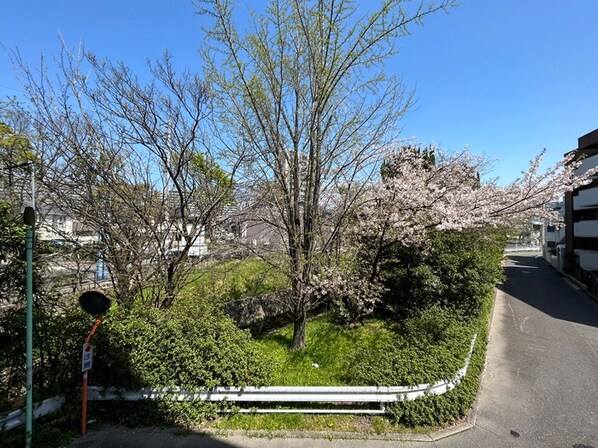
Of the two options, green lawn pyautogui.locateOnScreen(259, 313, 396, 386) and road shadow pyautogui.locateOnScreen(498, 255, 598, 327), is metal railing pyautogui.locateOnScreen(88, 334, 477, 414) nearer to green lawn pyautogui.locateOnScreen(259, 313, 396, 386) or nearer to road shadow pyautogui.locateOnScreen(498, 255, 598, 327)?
green lawn pyautogui.locateOnScreen(259, 313, 396, 386)

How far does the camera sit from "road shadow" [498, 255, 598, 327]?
10.5 m

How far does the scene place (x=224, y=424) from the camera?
157 inches

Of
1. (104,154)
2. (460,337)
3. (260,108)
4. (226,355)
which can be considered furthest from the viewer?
(260,108)

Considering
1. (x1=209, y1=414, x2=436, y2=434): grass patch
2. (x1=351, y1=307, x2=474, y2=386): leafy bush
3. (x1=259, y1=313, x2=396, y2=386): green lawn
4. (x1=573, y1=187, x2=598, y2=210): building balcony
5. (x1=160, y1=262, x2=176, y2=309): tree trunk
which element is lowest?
(x1=259, y1=313, x2=396, y2=386): green lawn

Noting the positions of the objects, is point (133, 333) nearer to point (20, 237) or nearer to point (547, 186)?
point (20, 237)

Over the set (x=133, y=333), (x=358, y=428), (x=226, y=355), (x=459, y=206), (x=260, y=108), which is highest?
(x=260, y=108)

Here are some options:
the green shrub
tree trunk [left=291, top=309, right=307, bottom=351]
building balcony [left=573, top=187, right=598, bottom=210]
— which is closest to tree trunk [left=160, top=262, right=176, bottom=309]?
tree trunk [left=291, top=309, right=307, bottom=351]

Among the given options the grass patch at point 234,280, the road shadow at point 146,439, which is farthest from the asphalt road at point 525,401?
the grass patch at point 234,280

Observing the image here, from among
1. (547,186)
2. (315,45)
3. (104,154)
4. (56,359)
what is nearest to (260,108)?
(315,45)

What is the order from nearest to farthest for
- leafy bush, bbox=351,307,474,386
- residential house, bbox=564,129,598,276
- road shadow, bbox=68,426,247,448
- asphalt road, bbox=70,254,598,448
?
1. road shadow, bbox=68,426,247,448
2. asphalt road, bbox=70,254,598,448
3. leafy bush, bbox=351,307,474,386
4. residential house, bbox=564,129,598,276

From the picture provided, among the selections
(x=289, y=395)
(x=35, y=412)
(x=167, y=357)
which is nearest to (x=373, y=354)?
(x=289, y=395)

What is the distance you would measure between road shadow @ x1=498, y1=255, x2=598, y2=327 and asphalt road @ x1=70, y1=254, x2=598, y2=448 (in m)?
0.90

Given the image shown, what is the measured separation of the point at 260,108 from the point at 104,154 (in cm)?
318

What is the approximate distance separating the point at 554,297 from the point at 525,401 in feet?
38.8
